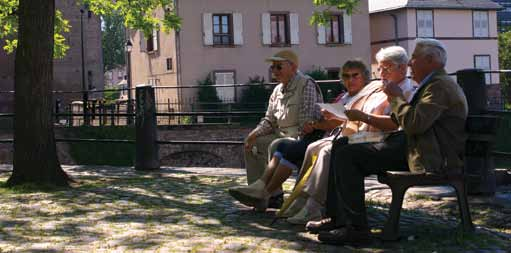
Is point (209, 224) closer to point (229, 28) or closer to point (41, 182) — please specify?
point (41, 182)

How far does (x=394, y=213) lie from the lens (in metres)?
5.77

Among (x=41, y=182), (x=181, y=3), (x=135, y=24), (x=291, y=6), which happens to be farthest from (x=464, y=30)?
(x=41, y=182)

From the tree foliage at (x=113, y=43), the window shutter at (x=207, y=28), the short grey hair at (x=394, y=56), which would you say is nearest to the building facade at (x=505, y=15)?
the tree foliage at (x=113, y=43)

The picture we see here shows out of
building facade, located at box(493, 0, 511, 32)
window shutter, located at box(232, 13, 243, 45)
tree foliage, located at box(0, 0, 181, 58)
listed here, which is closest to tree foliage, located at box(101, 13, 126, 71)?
building facade, located at box(493, 0, 511, 32)

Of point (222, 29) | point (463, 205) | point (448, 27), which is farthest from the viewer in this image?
point (448, 27)

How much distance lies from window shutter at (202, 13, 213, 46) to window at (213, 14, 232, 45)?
516mm

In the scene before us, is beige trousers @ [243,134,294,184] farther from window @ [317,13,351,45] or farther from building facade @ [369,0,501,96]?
building facade @ [369,0,501,96]

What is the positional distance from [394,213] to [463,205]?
511 mm

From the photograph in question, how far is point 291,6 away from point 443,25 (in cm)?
1188

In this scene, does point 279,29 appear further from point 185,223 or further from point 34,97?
point 185,223

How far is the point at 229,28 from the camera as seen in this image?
39.2m

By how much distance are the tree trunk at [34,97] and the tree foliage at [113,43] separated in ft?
283

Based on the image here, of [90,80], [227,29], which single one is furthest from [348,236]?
[90,80]

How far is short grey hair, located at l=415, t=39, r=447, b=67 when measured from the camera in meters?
5.72
